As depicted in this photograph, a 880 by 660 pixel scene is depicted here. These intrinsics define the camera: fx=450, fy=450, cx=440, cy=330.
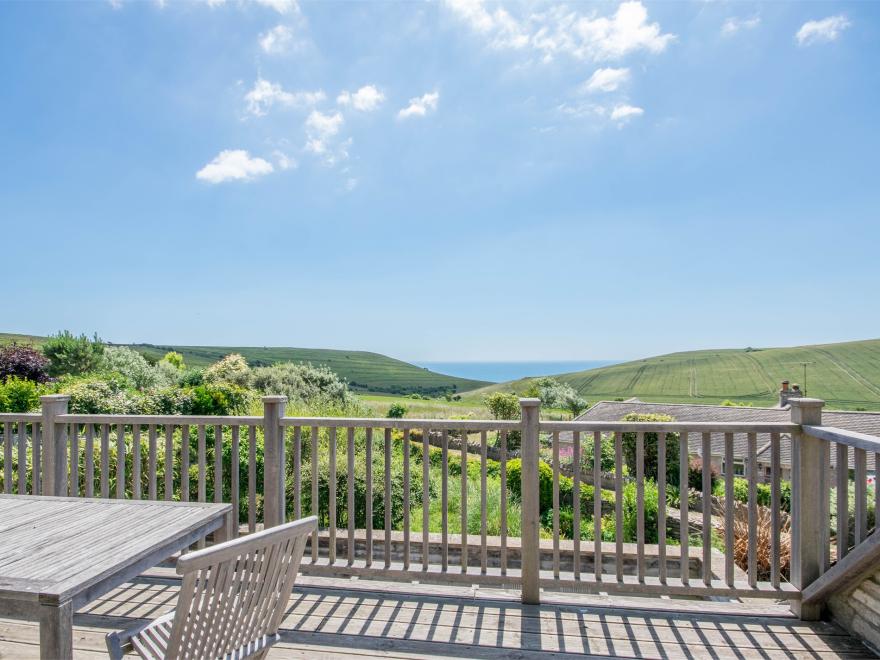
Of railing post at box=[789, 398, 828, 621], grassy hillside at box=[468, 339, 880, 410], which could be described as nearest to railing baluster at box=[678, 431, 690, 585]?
railing post at box=[789, 398, 828, 621]

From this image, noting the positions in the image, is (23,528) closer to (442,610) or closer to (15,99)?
(442,610)

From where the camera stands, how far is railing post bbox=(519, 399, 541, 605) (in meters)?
2.61

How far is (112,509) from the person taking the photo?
1942 mm

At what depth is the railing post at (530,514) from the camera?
2.61m

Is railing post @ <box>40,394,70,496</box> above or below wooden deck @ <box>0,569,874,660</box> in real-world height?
above

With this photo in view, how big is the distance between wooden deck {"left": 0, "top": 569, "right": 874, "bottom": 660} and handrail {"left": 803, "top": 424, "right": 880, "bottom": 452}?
969 millimetres

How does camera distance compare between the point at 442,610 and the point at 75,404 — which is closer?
the point at 442,610

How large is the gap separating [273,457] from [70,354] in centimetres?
1922

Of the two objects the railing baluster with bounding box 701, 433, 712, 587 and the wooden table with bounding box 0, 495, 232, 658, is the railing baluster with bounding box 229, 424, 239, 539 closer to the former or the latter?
the wooden table with bounding box 0, 495, 232, 658

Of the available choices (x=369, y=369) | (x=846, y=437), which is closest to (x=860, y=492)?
(x=846, y=437)

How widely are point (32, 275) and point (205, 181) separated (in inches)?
750

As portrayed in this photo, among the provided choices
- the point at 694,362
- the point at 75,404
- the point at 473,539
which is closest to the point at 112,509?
the point at 473,539

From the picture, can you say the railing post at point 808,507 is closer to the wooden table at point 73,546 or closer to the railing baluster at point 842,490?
the railing baluster at point 842,490

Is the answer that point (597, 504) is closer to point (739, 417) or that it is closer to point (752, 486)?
point (752, 486)
